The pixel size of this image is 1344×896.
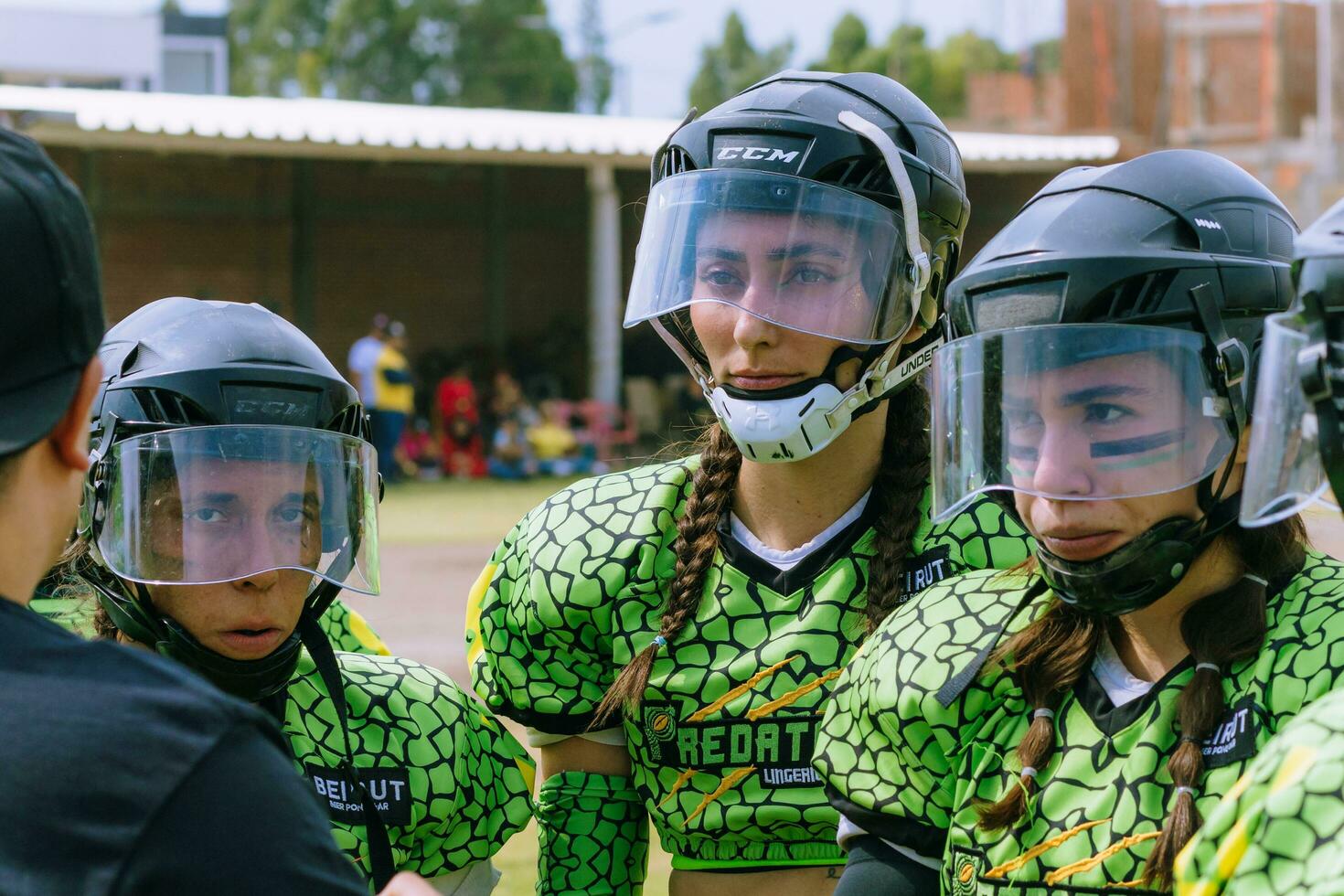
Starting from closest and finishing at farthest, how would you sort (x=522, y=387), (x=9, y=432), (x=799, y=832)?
(x=9, y=432) → (x=799, y=832) → (x=522, y=387)

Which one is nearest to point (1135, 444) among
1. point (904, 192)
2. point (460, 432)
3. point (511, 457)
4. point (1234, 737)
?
point (1234, 737)

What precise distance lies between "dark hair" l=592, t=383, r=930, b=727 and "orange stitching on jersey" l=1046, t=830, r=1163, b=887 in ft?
2.42

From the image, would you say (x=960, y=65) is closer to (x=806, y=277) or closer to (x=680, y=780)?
(x=806, y=277)

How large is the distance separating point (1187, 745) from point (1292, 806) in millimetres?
469

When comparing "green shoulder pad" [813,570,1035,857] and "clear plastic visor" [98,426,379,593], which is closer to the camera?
"green shoulder pad" [813,570,1035,857]

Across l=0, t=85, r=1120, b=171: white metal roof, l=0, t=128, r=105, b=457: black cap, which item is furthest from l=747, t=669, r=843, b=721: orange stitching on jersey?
l=0, t=85, r=1120, b=171: white metal roof

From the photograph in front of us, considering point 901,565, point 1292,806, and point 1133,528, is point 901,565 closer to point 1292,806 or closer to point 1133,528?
point 1133,528

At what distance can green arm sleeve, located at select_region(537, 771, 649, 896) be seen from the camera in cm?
302

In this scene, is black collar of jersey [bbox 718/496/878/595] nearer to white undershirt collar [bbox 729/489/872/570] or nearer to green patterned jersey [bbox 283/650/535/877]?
white undershirt collar [bbox 729/489/872/570]

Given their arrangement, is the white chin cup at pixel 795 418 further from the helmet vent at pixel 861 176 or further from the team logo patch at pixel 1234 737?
the team logo patch at pixel 1234 737

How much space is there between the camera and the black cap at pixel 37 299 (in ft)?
5.24

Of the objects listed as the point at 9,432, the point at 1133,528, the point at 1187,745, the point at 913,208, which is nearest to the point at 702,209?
the point at 913,208

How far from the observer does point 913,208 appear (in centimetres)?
302

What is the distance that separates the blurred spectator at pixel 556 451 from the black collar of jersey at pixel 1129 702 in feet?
56.4
